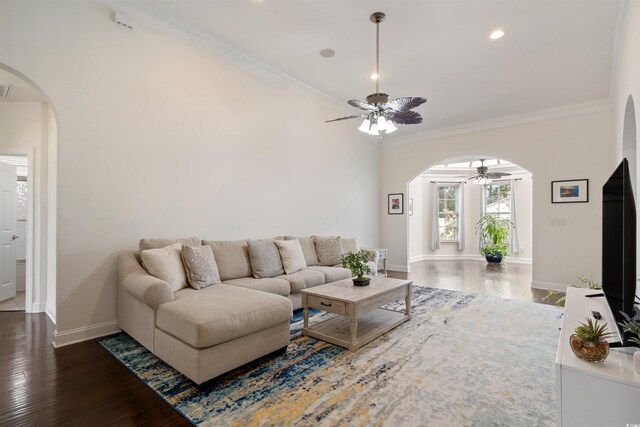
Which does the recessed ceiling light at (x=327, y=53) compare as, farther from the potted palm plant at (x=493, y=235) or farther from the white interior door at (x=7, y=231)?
the potted palm plant at (x=493, y=235)

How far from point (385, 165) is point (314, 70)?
3457 mm

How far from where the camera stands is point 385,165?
741 centimetres

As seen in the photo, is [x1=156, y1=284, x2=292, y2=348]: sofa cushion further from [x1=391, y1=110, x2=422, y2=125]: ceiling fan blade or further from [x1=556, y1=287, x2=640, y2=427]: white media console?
[x1=391, y1=110, x2=422, y2=125]: ceiling fan blade

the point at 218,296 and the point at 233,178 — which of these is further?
the point at 233,178

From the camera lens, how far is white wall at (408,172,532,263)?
893 centimetres

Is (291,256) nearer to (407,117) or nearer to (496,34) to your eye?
(407,117)

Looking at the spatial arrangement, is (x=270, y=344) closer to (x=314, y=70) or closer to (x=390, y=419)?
(x=390, y=419)

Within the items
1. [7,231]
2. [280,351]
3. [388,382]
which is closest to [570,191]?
[388,382]

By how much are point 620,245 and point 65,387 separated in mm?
3650

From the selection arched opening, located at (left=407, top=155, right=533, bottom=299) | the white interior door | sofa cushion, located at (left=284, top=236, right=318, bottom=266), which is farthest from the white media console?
arched opening, located at (left=407, top=155, right=533, bottom=299)

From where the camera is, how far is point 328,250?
4836 mm

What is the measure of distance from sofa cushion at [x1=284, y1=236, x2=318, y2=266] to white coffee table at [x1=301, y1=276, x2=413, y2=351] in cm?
119

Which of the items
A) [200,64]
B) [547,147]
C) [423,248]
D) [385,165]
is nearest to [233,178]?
[200,64]

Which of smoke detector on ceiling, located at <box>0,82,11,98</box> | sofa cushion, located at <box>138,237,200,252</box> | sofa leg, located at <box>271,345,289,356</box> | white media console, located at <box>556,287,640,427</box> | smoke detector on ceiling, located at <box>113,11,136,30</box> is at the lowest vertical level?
sofa leg, located at <box>271,345,289,356</box>
